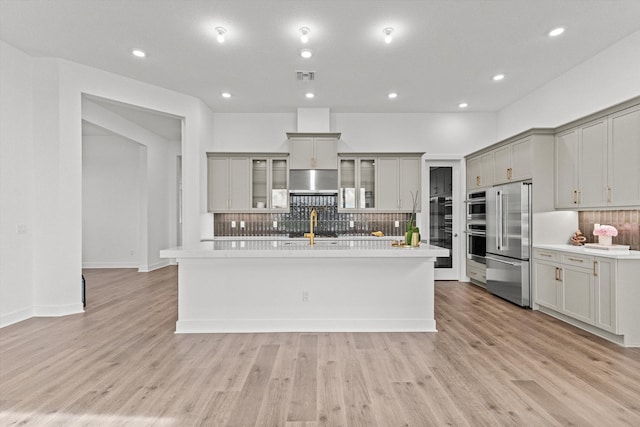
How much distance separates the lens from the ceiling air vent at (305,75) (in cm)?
459

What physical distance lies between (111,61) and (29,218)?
2270 millimetres

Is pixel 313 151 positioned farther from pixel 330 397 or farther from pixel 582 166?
pixel 330 397

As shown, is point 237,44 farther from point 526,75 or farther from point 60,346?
point 526,75

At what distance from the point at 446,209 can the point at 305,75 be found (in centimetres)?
377

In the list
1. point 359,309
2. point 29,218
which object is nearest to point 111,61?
point 29,218

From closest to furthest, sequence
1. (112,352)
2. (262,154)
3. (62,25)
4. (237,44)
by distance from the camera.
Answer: (112,352)
(62,25)
(237,44)
(262,154)

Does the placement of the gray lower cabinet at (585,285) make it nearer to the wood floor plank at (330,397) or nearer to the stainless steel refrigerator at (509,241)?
the stainless steel refrigerator at (509,241)

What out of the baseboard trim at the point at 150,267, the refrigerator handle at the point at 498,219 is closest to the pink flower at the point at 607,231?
the refrigerator handle at the point at 498,219

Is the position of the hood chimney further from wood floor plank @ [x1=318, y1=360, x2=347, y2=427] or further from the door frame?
wood floor plank @ [x1=318, y1=360, x2=347, y2=427]

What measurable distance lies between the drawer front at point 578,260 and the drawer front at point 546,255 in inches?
4.5

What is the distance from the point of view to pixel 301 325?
3639 mm

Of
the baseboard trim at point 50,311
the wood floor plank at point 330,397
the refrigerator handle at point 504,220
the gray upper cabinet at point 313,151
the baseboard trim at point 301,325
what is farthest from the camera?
the gray upper cabinet at point 313,151

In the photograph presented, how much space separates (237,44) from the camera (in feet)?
12.6

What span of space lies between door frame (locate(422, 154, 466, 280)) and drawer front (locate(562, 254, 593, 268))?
2.42m
